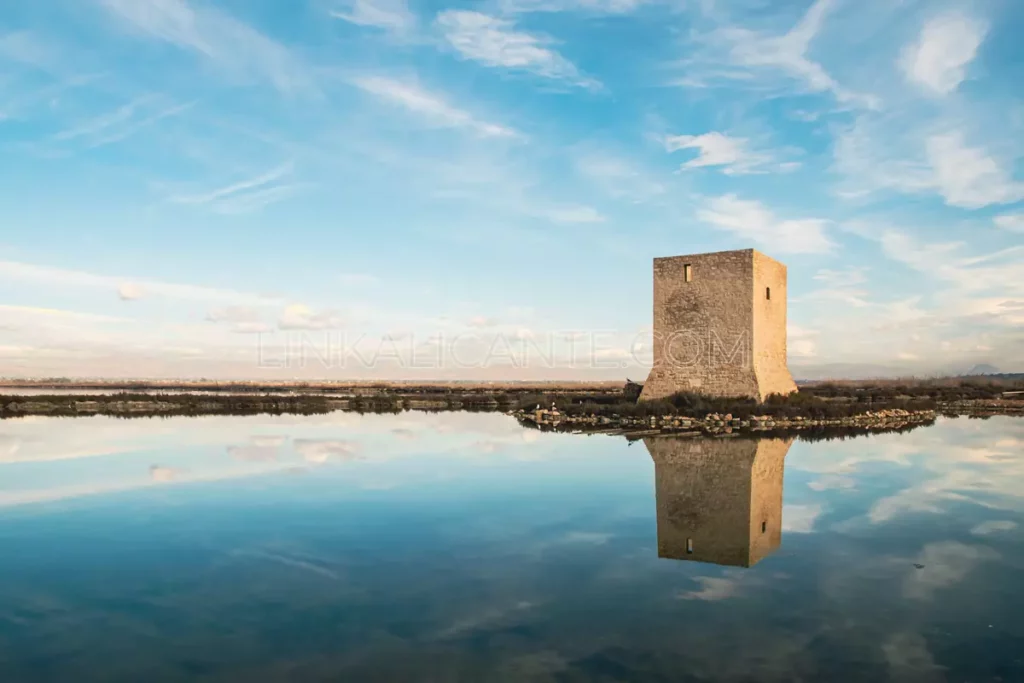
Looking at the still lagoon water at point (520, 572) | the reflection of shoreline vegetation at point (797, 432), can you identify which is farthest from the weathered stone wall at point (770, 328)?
the still lagoon water at point (520, 572)

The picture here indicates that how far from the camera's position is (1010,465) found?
11.1 metres

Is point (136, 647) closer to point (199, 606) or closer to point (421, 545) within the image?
point (199, 606)

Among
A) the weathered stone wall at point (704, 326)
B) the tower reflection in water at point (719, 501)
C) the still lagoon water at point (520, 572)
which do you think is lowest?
the still lagoon water at point (520, 572)

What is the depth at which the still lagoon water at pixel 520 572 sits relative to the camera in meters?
3.60

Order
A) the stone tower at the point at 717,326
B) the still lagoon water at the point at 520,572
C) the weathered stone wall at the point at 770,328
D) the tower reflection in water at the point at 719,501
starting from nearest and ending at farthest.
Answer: the still lagoon water at the point at 520,572, the tower reflection in water at the point at 719,501, the stone tower at the point at 717,326, the weathered stone wall at the point at 770,328

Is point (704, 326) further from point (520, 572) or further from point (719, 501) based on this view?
point (520, 572)

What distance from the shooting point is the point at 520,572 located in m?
5.15

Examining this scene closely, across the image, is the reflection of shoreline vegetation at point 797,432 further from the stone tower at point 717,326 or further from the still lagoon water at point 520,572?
the still lagoon water at point 520,572

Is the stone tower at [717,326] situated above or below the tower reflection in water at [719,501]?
above

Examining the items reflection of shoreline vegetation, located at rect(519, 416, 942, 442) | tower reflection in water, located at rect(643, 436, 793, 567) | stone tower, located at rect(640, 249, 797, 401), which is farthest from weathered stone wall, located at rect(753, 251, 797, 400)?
tower reflection in water, located at rect(643, 436, 793, 567)

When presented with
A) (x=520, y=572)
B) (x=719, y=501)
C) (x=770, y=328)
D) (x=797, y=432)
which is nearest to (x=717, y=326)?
(x=770, y=328)

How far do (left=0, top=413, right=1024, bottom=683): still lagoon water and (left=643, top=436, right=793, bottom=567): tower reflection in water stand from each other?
0.16 ft

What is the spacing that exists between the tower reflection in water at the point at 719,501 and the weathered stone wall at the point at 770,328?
7108 mm

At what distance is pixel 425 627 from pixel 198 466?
29.6 ft
